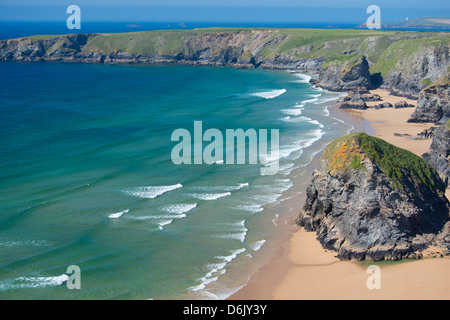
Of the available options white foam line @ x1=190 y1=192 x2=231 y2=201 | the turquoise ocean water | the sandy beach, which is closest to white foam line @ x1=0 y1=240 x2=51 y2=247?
the turquoise ocean water

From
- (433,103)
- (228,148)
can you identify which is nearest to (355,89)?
(433,103)

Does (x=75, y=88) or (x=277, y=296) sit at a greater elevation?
(x=75, y=88)

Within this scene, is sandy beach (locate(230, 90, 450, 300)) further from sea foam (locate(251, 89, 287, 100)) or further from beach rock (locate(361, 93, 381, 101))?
sea foam (locate(251, 89, 287, 100))

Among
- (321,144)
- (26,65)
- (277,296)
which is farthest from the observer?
(26,65)

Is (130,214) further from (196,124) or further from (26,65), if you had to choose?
(26,65)

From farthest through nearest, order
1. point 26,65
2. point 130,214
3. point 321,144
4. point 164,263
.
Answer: point 26,65 → point 321,144 → point 130,214 → point 164,263
